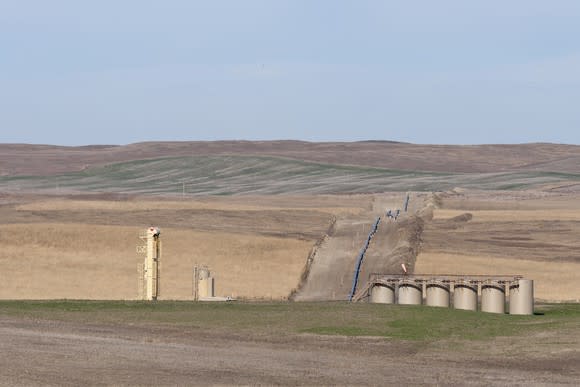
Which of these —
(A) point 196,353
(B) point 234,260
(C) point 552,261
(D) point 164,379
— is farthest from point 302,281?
(D) point 164,379

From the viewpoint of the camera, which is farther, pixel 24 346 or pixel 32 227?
pixel 32 227

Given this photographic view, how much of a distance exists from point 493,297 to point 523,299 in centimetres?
208

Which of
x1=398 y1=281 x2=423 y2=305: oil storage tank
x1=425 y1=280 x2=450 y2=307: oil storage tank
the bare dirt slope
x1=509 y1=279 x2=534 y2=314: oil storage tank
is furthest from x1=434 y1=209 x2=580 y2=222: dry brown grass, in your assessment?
x1=509 y1=279 x2=534 y2=314: oil storage tank

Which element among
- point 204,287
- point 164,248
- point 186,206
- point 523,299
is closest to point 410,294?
point 523,299

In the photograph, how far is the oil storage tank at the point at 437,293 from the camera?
2399 inches

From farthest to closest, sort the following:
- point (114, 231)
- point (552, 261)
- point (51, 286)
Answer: point (114, 231) < point (552, 261) < point (51, 286)

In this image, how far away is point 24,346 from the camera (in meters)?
38.2

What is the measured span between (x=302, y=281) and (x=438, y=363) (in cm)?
3529

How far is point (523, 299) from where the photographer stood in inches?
2299

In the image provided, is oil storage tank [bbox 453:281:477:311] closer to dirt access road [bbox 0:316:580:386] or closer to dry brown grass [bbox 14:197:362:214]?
dirt access road [bbox 0:316:580:386]

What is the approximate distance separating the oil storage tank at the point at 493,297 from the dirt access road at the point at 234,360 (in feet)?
54.0

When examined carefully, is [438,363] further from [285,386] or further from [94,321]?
[94,321]

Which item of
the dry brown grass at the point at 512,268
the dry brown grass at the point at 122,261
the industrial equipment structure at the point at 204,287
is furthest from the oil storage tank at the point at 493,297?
the industrial equipment structure at the point at 204,287

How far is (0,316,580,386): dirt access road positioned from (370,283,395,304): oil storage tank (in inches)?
645
